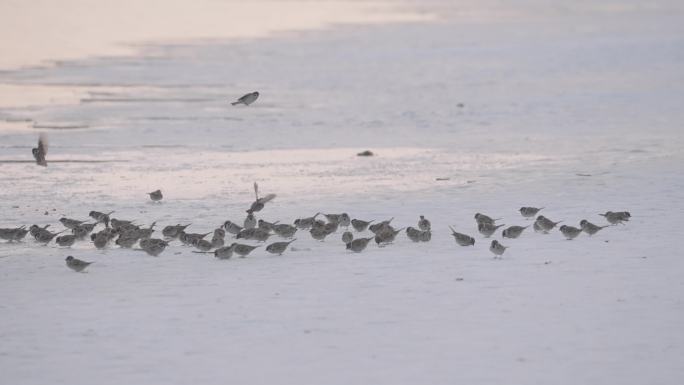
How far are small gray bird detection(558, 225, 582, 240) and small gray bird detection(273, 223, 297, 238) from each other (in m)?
3.62

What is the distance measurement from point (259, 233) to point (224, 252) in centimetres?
129

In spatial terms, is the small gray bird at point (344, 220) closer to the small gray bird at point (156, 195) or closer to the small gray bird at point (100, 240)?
the small gray bird at point (100, 240)

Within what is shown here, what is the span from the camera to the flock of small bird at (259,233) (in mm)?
15148

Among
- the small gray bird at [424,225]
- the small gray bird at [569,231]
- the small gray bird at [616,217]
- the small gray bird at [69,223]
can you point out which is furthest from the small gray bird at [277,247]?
the small gray bird at [616,217]

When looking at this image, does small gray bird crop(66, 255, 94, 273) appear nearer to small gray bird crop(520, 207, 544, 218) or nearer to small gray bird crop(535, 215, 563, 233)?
small gray bird crop(535, 215, 563, 233)

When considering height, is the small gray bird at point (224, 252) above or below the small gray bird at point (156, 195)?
below

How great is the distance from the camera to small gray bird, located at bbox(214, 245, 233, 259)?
14789 millimetres

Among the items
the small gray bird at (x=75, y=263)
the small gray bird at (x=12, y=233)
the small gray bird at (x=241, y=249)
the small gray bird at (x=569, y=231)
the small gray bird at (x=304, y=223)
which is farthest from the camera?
the small gray bird at (x=304, y=223)

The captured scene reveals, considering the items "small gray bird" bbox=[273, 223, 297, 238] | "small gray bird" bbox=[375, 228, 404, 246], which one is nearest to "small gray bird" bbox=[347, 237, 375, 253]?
"small gray bird" bbox=[375, 228, 404, 246]

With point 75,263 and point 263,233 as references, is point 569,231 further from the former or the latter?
point 75,263

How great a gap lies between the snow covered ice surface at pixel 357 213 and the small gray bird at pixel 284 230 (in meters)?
0.30

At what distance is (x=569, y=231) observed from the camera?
51.3 ft

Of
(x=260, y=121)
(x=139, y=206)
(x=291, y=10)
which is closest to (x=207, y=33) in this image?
(x=291, y=10)

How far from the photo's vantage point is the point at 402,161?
2369 centimetres
